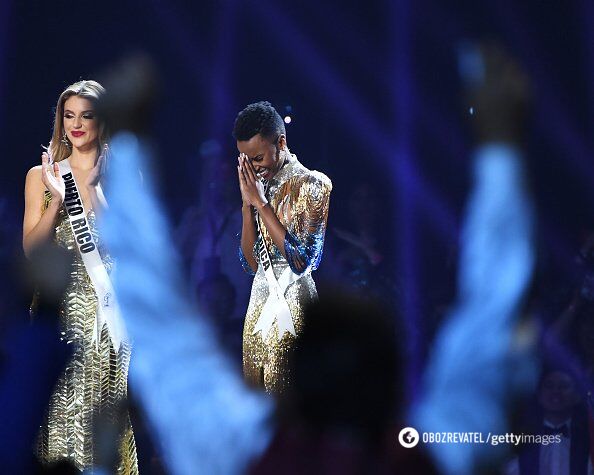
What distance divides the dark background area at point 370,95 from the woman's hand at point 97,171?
63 centimetres

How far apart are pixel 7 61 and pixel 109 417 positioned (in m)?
1.91

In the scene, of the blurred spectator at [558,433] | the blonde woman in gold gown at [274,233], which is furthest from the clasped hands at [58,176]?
the blurred spectator at [558,433]

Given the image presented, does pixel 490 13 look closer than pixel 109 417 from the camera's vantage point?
No

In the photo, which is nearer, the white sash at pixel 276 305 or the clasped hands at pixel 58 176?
the white sash at pixel 276 305

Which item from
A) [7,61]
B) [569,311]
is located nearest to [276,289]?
[569,311]

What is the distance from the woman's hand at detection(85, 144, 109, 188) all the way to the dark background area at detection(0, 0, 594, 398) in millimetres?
630

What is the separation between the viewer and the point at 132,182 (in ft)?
15.5

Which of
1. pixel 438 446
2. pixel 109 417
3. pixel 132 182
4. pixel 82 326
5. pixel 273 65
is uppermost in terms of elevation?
pixel 273 65

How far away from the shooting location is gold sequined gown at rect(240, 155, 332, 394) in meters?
4.21

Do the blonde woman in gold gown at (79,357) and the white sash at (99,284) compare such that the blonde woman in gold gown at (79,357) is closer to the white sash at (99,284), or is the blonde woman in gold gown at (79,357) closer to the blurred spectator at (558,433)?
the white sash at (99,284)

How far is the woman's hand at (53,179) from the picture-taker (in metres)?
4.28

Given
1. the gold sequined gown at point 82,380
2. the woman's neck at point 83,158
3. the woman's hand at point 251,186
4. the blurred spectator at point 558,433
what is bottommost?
the blurred spectator at point 558,433

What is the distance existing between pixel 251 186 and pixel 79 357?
0.98m

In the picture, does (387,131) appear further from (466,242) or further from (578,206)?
(578,206)
